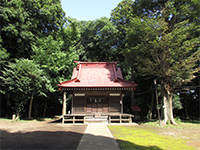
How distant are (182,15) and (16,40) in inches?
740

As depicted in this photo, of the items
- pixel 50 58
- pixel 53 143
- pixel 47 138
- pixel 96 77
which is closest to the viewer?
pixel 53 143

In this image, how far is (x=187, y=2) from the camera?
12422 mm

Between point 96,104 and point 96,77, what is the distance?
3.05 metres

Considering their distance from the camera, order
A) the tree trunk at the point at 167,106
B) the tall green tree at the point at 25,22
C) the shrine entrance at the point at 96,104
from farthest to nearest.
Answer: the tall green tree at the point at 25,22 < the shrine entrance at the point at 96,104 < the tree trunk at the point at 167,106

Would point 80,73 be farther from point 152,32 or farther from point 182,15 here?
point 182,15

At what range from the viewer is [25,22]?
1762 cm

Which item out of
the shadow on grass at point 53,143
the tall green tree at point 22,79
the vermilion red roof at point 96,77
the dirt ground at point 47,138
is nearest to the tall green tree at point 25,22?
the tall green tree at point 22,79

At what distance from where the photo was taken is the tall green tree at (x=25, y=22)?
14953 mm

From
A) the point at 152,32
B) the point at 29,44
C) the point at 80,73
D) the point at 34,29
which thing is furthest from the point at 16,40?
the point at 152,32

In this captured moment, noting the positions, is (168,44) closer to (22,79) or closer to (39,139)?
(39,139)

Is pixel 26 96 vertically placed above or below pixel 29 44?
below

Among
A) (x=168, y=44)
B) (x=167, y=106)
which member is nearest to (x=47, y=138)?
(x=168, y=44)

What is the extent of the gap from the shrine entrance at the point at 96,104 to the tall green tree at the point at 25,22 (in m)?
10.9

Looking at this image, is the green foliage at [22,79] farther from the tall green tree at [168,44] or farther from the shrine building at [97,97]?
the tall green tree at [168,44]
